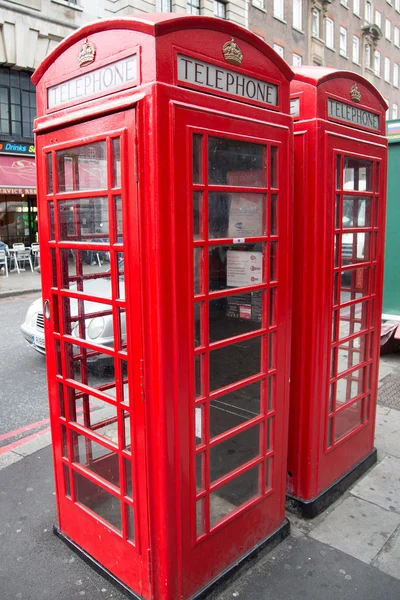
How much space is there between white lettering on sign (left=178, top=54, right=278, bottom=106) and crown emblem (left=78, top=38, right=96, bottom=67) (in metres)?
0.46

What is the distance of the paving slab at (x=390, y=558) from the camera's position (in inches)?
112

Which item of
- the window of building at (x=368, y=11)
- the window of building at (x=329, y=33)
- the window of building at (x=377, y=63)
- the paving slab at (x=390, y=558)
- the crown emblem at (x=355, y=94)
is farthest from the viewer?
the window of building at (x=377, y=63)

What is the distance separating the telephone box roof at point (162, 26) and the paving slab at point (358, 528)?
2821 mm

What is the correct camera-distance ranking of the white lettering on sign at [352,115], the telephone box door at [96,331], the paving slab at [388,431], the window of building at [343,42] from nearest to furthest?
the telephone box door at [96,331] < the white lettering on sign at [352,115] < the paving slab at [388,431] < the window of building at [343,42]

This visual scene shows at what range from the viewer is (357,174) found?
11.4 ft

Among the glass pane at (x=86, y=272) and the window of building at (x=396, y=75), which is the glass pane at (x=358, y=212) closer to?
the glass pane at (x=86, y=272)

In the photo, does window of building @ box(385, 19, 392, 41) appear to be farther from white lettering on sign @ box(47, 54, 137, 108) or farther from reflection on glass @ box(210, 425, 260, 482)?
reflection on glass @ box(210, 425, 260, 482)

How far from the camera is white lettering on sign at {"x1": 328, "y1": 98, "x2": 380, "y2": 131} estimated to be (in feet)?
10.2

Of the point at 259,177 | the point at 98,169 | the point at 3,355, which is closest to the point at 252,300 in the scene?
the point at 259,177

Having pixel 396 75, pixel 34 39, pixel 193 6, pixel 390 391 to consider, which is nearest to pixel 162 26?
pixel 390 391

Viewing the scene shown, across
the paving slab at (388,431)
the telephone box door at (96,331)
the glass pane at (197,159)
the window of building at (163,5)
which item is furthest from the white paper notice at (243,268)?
the window of building at (163,5)

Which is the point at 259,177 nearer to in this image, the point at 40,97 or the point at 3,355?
the point at 40,97

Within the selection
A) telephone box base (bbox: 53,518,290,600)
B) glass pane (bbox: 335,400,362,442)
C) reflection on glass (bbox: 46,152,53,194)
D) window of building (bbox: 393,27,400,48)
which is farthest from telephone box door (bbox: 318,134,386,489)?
window of building (bbox: 393,27,400,48)

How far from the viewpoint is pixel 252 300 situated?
108 inches
